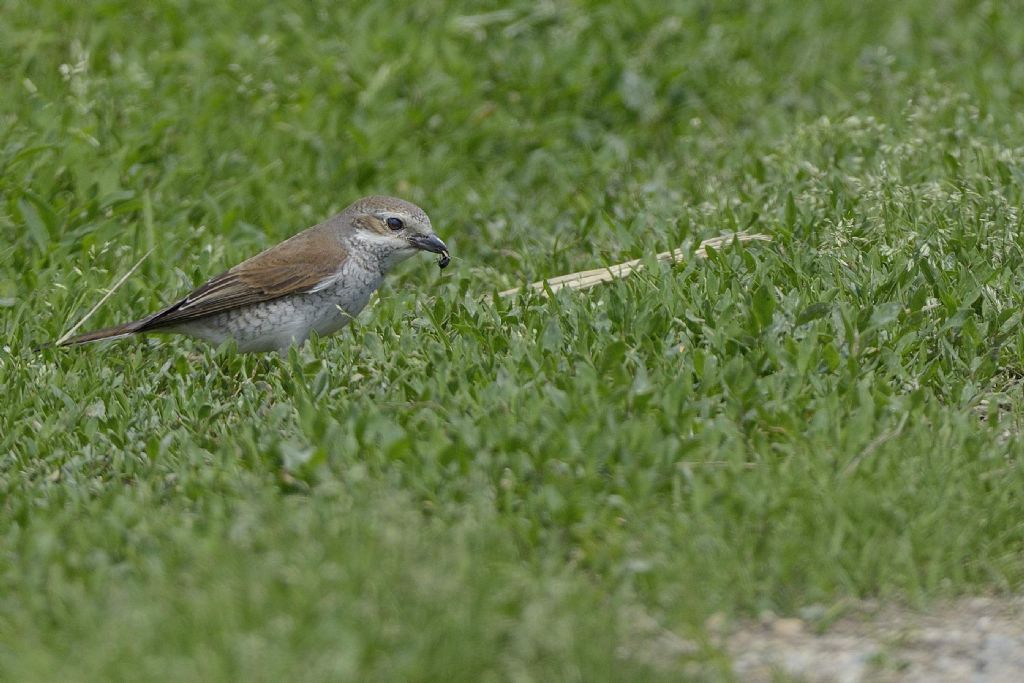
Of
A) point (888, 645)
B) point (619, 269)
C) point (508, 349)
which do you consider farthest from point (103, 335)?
point (888, 645)

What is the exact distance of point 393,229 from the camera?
765 centimetres

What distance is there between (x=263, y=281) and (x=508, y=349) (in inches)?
61.0

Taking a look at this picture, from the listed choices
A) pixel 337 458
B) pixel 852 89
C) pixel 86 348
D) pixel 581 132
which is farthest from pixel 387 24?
pixel 337 458

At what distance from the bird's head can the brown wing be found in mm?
205

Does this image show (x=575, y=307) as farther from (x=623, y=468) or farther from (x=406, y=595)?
(x=406, y=595)

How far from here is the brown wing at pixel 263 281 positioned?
23.8 feet

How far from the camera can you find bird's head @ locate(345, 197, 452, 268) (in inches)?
299

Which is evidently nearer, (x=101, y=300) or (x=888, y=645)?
(x=888, y=645)

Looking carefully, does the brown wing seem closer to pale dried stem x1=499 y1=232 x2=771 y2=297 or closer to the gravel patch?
pale dried stem x1=499 y1=232 x2=771 y2=297

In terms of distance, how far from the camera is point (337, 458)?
5.45m

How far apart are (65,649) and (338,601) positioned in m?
0.82

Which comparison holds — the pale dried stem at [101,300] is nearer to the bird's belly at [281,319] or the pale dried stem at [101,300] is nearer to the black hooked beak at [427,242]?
the bird's belly at [281,319]

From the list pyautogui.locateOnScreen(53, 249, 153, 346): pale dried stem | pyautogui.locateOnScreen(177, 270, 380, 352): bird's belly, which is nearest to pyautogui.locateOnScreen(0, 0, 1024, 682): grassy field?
pyautogui.locateOnScreen(53, 249, 153, 346): pale dried stem

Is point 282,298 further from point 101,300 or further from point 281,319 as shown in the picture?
point 101,300
